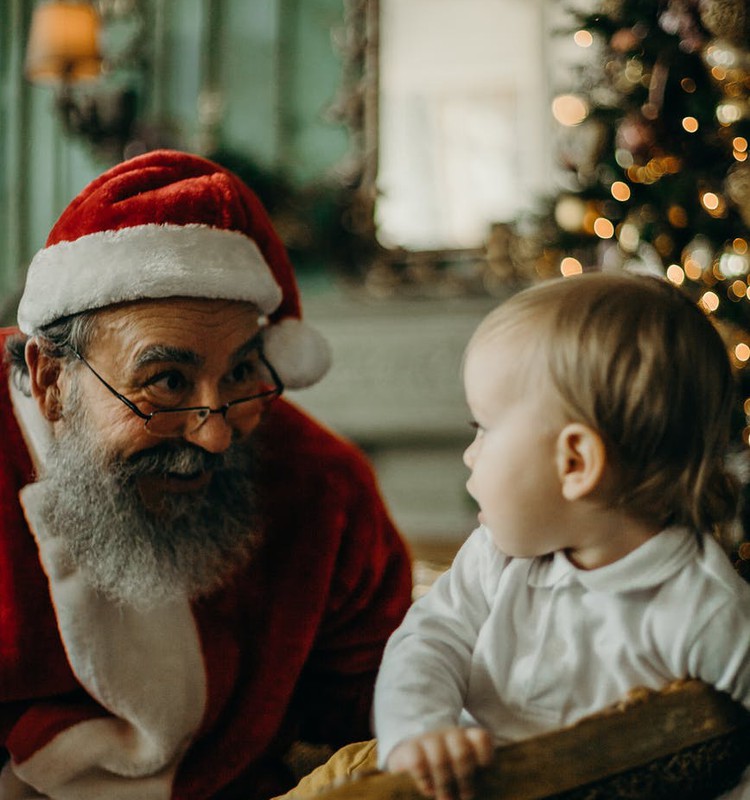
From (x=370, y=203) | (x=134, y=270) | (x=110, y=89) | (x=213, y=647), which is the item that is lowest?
(x=213, y=647)

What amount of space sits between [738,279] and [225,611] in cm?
172

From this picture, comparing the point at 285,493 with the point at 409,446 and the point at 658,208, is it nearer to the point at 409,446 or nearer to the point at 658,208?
the point at 658,208

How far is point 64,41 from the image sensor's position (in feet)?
12.9

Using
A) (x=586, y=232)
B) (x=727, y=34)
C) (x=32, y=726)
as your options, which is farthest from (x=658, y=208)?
(x=32, y=726)

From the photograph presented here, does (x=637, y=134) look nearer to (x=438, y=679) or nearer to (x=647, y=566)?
(x=647, y=566)

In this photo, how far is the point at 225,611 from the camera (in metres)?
1.39

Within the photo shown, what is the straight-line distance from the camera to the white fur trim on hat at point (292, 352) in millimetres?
1463

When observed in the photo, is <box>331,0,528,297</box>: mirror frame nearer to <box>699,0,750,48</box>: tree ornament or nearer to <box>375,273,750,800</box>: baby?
<box>699,0,750,48</box>: tree ornament

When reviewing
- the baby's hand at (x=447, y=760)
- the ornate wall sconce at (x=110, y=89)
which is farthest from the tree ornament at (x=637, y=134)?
the ornate wall sconce at (x=110, y=89)

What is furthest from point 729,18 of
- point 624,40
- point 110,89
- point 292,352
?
point 110,89

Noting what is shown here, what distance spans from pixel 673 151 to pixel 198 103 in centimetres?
272

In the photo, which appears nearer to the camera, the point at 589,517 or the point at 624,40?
the point at 589,517

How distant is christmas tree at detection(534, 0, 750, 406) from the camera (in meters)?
2.53

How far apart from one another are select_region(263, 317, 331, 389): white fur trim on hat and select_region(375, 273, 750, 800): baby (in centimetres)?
49
